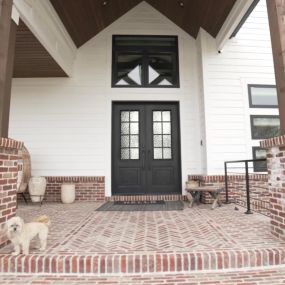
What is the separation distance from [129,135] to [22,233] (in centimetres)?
365

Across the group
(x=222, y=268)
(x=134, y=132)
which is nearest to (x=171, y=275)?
(x=222, y=268)

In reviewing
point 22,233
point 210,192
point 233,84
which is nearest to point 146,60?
point 233,84

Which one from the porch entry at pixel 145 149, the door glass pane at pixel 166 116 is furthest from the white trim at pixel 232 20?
the door glass pane at pixel 166 116

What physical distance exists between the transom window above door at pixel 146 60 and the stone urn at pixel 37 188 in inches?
105

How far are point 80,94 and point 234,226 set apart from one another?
4.14 metres

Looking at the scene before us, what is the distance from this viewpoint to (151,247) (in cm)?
236

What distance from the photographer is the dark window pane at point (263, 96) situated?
5406mm

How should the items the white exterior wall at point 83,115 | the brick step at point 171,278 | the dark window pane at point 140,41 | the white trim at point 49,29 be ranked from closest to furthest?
the brick step at point 171,278, the white trim at point 49,29, the white exterior wall at point 83,115, the dark window pane at point 140,41

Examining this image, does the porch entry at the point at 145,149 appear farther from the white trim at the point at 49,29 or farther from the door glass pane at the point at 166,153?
the white trim at the point at 49,29

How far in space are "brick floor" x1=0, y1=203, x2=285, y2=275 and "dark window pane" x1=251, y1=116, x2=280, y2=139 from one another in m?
2.29

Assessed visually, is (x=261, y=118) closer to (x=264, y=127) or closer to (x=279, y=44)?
(x=264, y=127)

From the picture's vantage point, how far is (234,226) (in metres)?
3.10

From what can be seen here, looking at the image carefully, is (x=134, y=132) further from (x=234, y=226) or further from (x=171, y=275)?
(x=171, y=275)

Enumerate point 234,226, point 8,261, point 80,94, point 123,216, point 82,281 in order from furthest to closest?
point 80,94
point 123,216
point 234,226
point 8,261
point 82,281
